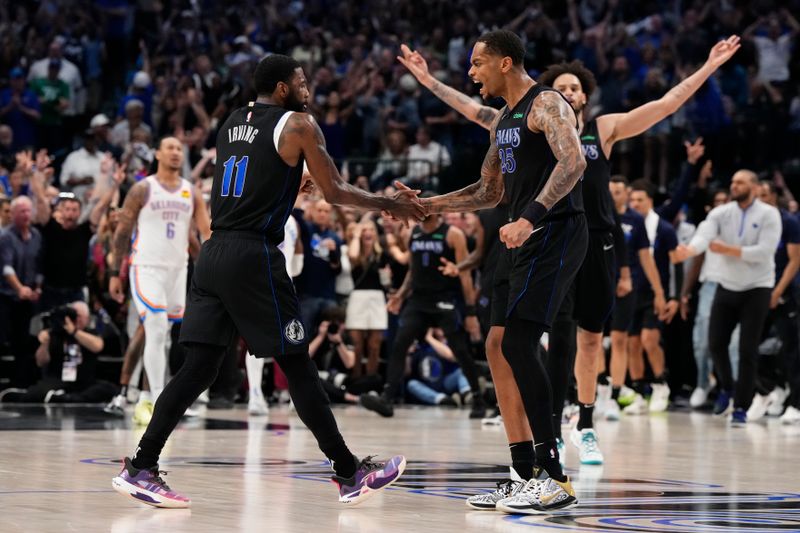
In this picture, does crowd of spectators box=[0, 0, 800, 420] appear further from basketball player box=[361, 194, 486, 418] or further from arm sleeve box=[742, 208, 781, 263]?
arm sleeve box=[742, 208, 781, 263]

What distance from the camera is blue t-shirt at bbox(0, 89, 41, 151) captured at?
19.2 meters

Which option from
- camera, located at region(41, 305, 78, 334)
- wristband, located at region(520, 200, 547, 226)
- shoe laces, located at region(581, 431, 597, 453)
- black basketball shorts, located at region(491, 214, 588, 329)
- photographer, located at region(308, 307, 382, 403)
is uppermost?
wristband, located at region(520, 200, 547, 226)

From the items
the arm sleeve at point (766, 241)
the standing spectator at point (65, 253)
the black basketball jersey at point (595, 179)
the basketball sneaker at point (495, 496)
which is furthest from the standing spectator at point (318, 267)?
the basketball sneaker at point (495, 496)

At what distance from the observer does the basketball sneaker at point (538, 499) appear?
18.6 ft

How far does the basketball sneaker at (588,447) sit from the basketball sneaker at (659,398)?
6.36 meters

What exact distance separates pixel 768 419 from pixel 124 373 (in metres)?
6.36

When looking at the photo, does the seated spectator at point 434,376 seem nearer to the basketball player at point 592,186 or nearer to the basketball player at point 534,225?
the basketball player at point 592,186

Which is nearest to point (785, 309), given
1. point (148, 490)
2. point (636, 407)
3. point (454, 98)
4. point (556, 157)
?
point (636, 407)

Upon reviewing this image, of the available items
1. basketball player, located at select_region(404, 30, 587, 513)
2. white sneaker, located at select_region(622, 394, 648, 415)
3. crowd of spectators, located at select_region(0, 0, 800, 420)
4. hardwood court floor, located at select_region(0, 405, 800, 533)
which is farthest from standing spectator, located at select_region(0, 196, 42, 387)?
basketball player, located at select_region(404, 30, 587, 513)

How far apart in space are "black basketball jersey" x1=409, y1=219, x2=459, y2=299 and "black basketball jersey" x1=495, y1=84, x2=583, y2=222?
6.76 metres

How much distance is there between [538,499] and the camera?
223 inches

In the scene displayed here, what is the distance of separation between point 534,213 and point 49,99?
1544 cm

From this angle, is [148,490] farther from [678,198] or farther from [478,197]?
[678,198]

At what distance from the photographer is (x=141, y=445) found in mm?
5801
